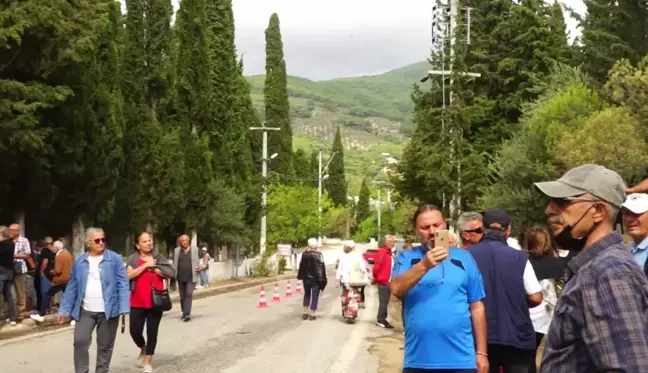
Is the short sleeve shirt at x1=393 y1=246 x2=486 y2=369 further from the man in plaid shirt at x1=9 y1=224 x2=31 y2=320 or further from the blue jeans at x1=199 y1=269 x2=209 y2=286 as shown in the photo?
the blue jeans at x1=199 y1=269 x2=209 y2=286

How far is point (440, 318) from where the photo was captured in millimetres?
5703

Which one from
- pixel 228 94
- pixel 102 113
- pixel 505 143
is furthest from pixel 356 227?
pixel 102 113

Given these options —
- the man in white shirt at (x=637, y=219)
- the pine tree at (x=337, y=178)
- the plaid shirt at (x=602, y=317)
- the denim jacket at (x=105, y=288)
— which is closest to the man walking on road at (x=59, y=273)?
the denim jacket at (x=105, y=288)

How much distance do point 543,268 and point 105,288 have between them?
4850 millimetres

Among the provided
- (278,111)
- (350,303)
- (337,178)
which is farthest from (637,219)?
(337,178)

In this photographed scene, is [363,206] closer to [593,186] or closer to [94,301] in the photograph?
[94,301]

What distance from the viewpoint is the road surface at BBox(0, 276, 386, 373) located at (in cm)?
1256

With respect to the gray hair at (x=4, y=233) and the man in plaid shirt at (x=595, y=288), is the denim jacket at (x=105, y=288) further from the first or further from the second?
the man in plaid shirt at (x=595, y=288)

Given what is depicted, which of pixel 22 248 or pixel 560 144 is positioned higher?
pixel 560 144

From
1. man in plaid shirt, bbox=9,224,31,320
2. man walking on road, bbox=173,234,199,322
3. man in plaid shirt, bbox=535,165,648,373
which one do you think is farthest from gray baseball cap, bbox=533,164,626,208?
man walking on road, bbox=173,234,199,322

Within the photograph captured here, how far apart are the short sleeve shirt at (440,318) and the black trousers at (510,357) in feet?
4.03

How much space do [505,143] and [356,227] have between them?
102m

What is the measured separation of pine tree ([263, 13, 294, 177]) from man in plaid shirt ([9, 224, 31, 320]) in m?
49.2

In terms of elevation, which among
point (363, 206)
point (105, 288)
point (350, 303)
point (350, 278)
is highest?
point (105, 288)
